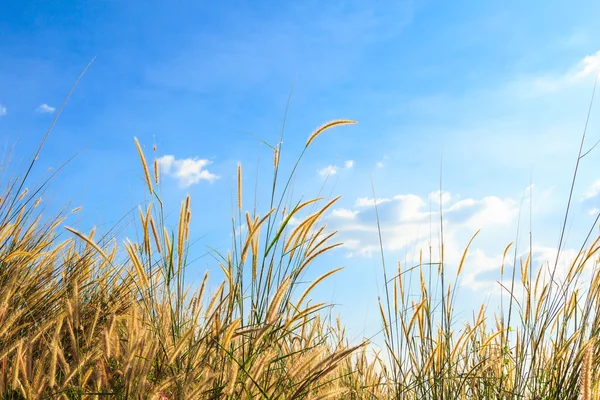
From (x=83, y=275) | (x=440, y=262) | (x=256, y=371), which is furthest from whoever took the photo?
(x=83, y=275)

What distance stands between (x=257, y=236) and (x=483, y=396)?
147 centimetres

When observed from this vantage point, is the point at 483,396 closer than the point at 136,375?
No

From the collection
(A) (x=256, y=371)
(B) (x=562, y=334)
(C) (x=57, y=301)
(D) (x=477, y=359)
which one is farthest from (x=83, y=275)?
(B) (x=562, y=334)

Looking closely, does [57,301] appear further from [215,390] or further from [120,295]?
[215,390]

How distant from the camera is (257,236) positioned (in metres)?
1.97

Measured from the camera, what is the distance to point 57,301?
303 cm

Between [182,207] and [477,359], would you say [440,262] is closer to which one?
[477,359]

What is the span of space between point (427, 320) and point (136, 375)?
1362 mm

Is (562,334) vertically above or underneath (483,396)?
above

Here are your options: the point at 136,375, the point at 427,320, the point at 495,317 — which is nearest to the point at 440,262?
the point at 427,320

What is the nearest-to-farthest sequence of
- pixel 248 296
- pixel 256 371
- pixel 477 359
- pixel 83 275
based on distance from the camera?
pixel 256 371
pixel 248 296
pixel 477 359
pixel 83 275

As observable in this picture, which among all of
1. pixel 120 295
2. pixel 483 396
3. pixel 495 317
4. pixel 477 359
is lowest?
pixel 483 396

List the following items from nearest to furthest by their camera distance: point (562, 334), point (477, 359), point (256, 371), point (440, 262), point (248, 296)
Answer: point (256, 371) < point (248, 296) < point (562, 334) < point (440, 262) < point (477, 359)

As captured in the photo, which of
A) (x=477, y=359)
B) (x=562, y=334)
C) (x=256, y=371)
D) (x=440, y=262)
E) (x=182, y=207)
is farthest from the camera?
(x=477, y=359)
